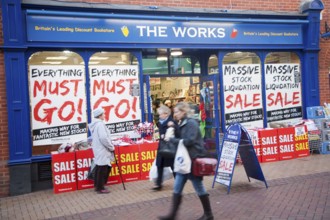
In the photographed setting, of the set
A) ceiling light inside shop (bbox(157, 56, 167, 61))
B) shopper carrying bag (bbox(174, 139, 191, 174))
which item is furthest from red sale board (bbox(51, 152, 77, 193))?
ceiling light inside shop (bbox(157, 56, 167, 61))

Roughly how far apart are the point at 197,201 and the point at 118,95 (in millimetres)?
3631

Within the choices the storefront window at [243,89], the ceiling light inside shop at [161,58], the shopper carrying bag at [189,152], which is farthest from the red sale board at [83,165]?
the storefront window at [243,89]

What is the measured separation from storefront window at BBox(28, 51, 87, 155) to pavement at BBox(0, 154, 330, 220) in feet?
4.08

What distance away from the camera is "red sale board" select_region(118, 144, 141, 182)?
8.49 meters

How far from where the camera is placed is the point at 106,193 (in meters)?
7.68

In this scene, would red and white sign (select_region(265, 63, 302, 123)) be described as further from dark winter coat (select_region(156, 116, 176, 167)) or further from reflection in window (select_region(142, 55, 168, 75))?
dark winter coat (select_region(156, 116, 176, 167))

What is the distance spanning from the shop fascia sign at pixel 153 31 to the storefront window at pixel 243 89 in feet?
1.76

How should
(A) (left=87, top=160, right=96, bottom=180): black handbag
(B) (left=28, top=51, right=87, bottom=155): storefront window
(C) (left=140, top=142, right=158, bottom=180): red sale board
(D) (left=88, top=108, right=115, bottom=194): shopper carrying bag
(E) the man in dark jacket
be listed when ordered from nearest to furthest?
1. (E) the man in dark jacket
2. (D) (left=88, top=108, right=115, bottom=194): shopper carrying bag
3. (A) (left=87, top=160, right=96, bottom=180): black handbag
4. (B) (left=28, top=51, right=87, bottom=155): storefront window
5. (C) (left=140, top=142, right=158, bottom=180): red sale board

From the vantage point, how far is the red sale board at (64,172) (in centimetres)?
797

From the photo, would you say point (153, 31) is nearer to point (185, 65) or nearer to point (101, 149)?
point (185, 65)

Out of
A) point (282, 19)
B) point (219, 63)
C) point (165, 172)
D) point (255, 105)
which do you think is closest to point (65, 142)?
point (165, 172)

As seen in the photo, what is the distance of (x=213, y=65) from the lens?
35.3 feet

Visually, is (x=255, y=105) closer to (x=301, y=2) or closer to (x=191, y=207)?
(x=301, y=2)

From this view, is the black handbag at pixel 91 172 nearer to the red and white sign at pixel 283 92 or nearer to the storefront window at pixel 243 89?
the storefront window at pixel 243 89
